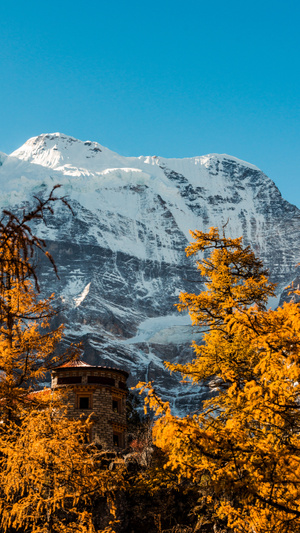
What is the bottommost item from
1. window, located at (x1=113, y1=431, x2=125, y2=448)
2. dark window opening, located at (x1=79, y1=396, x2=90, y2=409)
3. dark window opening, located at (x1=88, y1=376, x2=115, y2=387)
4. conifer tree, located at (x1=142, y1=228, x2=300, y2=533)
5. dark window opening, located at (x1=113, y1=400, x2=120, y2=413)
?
window, located at (x1=113, y1=431, x2=125, y2=448)

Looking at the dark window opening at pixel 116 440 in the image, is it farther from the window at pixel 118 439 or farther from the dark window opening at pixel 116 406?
the dark window opening at pixel 116 406

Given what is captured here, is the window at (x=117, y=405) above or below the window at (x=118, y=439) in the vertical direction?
above

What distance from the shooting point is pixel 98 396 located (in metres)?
39.1

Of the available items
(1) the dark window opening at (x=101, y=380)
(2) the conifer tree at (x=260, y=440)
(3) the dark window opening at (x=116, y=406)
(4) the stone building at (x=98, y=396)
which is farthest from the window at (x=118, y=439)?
(2) the conifer tree at (x=260, y=440)

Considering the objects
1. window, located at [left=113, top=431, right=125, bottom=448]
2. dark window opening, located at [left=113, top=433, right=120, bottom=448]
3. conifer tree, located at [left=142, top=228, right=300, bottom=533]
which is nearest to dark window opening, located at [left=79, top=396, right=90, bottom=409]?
window, located at [left=113, top=431, right=125, bottom=448]

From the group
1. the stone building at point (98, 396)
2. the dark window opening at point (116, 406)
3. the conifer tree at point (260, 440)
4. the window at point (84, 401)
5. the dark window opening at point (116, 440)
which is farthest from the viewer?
the dark window opening at point (116, 406)

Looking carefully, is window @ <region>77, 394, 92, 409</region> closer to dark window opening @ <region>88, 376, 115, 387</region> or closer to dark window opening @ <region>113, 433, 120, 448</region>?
dark window opening @ <region>88, 376, 115, 387</region>

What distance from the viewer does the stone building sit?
38.3 m

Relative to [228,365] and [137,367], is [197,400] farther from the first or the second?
[228,365]

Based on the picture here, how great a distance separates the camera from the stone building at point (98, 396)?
38312 millimetres

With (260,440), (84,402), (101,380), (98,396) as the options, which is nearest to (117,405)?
(98,396)

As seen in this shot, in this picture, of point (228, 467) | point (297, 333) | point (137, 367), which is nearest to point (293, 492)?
point (228, 467)

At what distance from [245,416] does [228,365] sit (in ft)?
13.0

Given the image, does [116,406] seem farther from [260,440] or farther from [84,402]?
[260,440]
